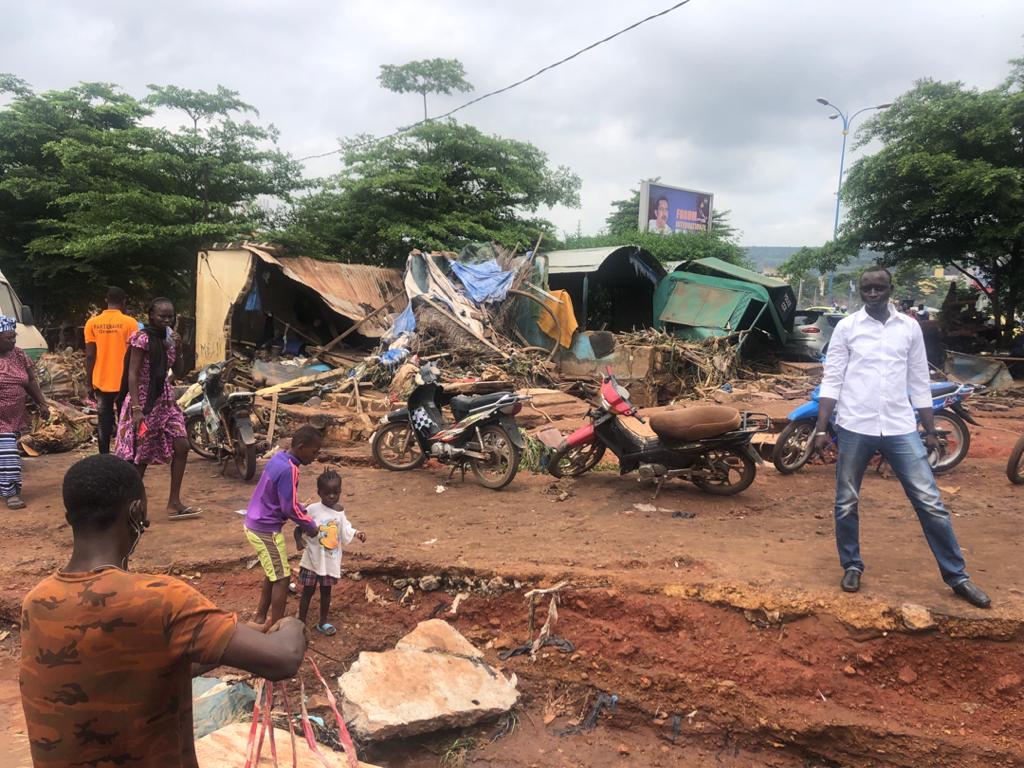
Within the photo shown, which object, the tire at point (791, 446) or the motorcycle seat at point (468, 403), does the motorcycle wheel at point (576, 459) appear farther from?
the tire at point (791, 446)

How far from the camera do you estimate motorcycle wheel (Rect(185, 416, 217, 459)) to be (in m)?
7.02

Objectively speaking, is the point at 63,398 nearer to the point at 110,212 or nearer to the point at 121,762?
the point at 110,212

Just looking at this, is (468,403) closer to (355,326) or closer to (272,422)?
(272,422)

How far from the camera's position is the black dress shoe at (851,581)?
3.54 metres

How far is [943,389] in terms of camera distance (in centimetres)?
602

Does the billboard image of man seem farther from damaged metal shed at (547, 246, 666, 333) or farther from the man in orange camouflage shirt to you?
the man in orange camouflage shirt

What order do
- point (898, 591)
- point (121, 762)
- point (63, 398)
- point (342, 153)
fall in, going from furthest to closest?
point (342, 153) < point (63, 398) < point (898, 591) < point (121, 762)

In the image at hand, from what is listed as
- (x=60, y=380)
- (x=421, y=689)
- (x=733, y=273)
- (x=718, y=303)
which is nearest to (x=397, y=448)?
(x=421, y=689)

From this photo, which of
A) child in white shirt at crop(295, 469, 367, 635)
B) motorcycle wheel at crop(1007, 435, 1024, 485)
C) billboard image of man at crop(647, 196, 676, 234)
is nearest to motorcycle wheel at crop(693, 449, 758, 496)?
motorcycle wheel at crop(1007, 435, 1024, 485)

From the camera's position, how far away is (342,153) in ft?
58.1

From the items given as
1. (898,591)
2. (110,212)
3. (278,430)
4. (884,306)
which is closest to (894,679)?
(898,591)

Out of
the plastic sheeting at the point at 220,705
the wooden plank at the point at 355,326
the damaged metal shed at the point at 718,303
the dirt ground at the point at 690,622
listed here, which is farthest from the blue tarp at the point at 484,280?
the plastic sheeting at the point at 220,705

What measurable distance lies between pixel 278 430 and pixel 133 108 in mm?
12501

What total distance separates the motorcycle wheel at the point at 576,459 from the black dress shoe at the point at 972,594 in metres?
3.14
